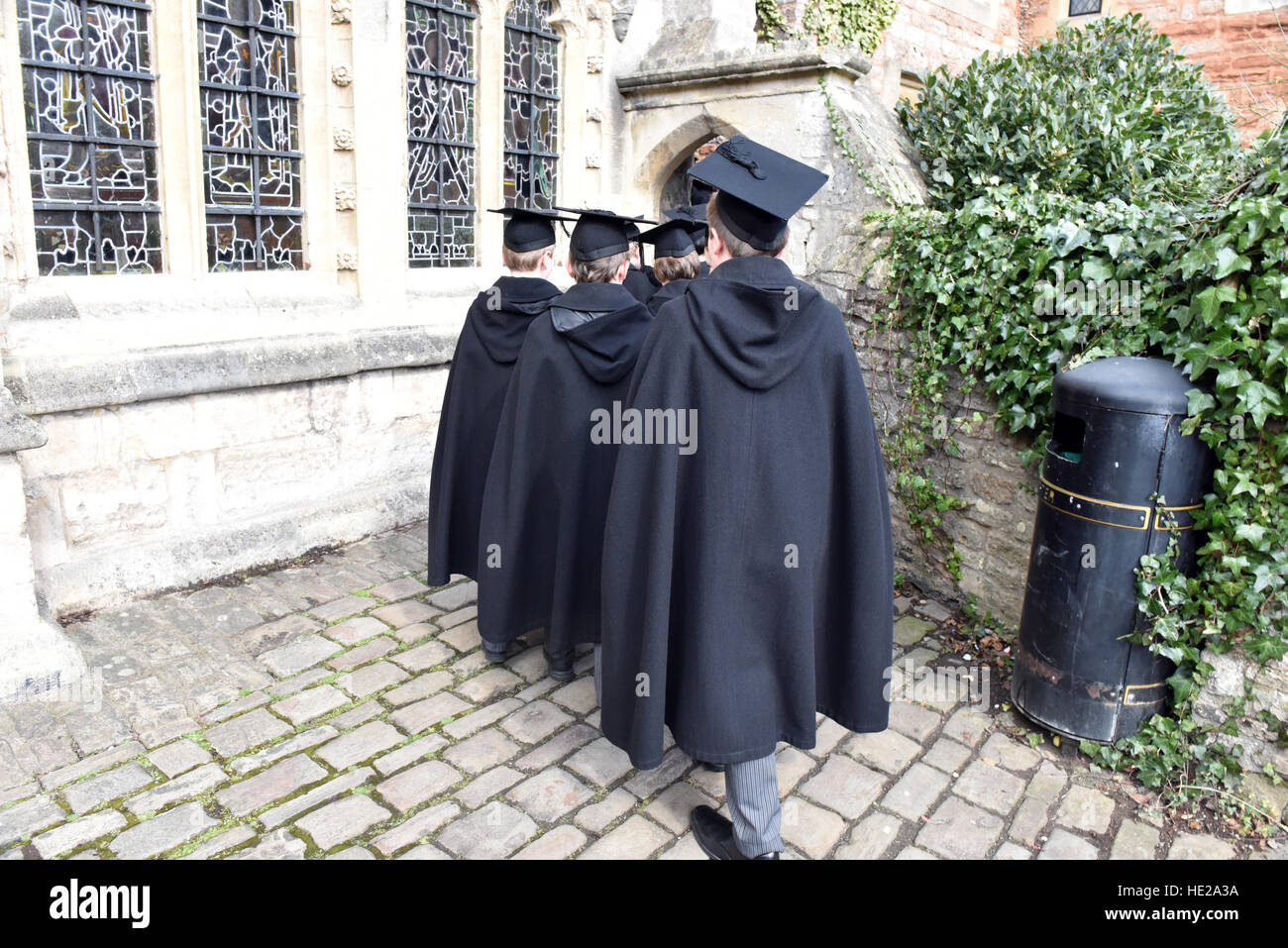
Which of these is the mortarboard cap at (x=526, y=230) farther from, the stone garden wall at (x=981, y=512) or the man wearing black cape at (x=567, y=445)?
the stone garden wall at (x=981, y=512)

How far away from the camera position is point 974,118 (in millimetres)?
6977

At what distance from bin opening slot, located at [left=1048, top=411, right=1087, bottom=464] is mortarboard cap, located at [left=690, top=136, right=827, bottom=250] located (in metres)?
1.64

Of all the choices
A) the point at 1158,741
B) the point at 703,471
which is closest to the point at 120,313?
the point at 703,471

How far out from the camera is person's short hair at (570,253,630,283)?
3947mm

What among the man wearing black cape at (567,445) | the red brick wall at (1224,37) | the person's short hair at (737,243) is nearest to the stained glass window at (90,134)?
the man wearing black cape at (567,445)

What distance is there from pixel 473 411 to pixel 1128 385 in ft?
9.53

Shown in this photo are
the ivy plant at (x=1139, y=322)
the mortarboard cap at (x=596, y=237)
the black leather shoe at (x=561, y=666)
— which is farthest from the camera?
the black leather shoe at (x=561, y=666)

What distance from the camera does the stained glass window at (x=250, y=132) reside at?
5367mm

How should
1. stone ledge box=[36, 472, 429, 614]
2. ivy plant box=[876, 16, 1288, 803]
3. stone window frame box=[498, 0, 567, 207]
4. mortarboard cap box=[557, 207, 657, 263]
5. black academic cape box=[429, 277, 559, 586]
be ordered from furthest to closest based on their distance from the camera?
stone window frame box=[498, 0, 567, 207] < stone ledge box=[36, 472, 429, 614] < black academic cape box=[429, 277, 559, 586] < mortarboard cap box=[557, 207, 657, 263] < ivy plant box=[876, 16, 1288, 803]

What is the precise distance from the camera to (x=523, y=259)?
13.9 ft

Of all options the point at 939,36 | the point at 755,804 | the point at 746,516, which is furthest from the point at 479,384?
the point at 939,36

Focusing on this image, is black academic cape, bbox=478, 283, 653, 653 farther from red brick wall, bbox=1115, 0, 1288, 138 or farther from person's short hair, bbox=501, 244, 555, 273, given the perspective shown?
red brick wall, bbox=1115, 0, 1288, 138

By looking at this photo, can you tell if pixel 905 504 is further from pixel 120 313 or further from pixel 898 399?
pixel 120 313

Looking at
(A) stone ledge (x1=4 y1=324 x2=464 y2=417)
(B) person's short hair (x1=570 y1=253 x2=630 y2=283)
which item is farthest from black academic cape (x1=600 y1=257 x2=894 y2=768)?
(A) stone ledge (x1=4 y1=324 x2=464 y2=417)
